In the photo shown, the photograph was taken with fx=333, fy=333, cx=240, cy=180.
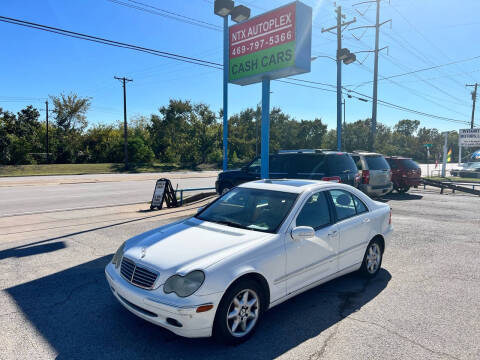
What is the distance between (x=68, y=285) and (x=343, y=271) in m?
3.73

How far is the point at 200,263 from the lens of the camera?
303 cm

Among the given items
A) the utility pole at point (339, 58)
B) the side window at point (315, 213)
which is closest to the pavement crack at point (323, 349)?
the side window at point (315, 213)

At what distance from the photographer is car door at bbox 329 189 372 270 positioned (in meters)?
4.30

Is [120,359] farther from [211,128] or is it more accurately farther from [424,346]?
[211,128]

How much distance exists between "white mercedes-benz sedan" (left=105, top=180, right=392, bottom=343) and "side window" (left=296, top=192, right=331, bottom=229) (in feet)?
0.04

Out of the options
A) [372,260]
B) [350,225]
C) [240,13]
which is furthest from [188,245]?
[240,13]

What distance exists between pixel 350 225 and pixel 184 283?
97.1 inches

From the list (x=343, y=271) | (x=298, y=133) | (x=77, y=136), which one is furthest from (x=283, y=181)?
(x=298, y=133)

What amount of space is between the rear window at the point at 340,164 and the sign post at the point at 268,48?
1.80 m

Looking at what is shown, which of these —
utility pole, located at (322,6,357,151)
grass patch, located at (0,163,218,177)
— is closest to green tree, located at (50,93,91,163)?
grass patch, located at (0,163,218,177)

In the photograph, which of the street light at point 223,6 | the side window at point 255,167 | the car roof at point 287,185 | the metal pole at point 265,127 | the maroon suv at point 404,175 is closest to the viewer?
the car roof at point 287,185

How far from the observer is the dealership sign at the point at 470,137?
30.3 m

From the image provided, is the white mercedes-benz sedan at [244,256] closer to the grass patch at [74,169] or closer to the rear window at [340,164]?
the rear window at [340,164]

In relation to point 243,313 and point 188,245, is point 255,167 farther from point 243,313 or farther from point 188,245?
A: point 243,313
